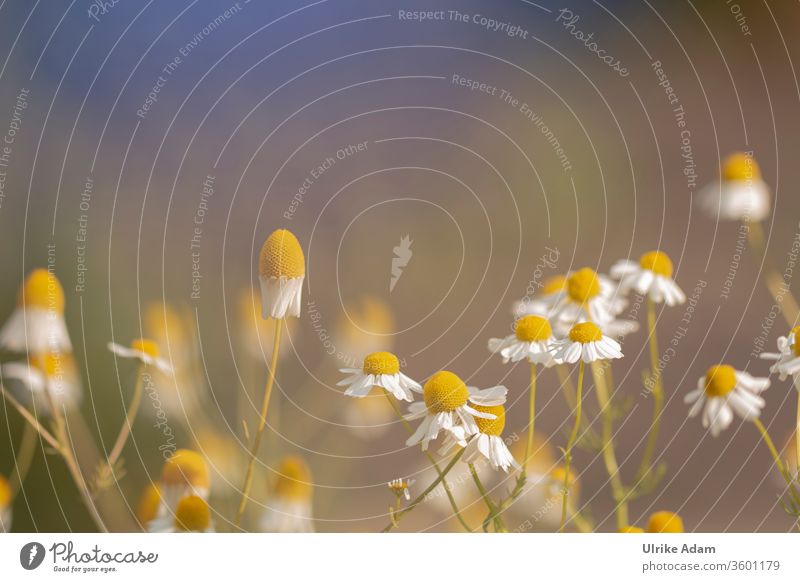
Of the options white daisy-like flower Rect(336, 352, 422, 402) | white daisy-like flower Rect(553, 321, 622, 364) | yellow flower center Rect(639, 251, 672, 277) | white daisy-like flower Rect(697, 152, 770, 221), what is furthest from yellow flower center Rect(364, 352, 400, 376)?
white daisy-like flower Rect(697, 152, 770, 221)

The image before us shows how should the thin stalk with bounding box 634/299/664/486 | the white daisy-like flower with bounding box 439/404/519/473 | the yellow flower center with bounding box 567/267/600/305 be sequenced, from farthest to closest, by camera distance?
1. the thin stalk with bounding box 634/299/664/486
2. the yellow flower center with bounding box 567/267/600/305
3. the white daisy-like flower with bounding box 439/404/519/473

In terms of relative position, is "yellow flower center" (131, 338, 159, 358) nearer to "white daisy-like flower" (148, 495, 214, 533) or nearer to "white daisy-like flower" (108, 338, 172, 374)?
"white daisy-like flower" (108, 338, 172, 374)

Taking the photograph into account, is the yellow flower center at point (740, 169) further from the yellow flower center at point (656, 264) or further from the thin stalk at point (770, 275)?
the yellow flower center at point (656, 264)

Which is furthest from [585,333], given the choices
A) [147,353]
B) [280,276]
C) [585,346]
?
[147,353]

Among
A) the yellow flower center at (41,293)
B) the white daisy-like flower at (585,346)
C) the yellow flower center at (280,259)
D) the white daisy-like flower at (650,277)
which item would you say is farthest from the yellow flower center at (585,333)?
the yellow flower center at (41,293)
